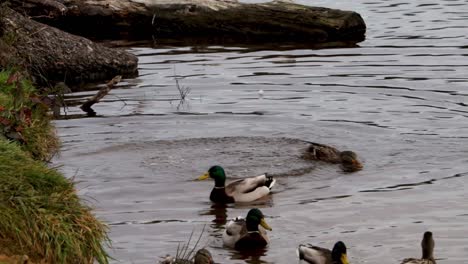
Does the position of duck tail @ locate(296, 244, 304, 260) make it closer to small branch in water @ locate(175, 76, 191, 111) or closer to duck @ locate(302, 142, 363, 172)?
duck @ locate(302, 142, 363, 172)

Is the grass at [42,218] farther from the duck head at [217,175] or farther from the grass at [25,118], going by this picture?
the duck head at [217,175]

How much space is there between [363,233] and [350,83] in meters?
8.54

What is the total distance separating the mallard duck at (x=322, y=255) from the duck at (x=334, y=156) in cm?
376

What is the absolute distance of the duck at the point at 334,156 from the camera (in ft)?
48.1

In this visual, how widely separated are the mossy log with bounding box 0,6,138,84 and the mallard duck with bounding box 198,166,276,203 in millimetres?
5431

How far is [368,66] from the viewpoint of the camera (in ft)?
71.7

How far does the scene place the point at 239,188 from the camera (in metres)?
13.9

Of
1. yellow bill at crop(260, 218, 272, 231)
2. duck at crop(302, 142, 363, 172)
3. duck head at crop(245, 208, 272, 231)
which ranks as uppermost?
duck head at crop(245, 208, 272, 231)

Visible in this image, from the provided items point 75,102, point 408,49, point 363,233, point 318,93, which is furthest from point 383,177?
point 408,49

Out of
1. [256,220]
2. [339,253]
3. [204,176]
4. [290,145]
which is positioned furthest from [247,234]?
[290,145]

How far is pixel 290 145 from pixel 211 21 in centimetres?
926

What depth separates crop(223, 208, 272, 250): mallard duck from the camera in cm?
1165

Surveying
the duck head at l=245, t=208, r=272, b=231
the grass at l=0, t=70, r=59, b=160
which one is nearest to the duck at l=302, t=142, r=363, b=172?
the duck head at l=245, t=208, r=272, b=231

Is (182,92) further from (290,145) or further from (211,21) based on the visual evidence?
(211,21)
